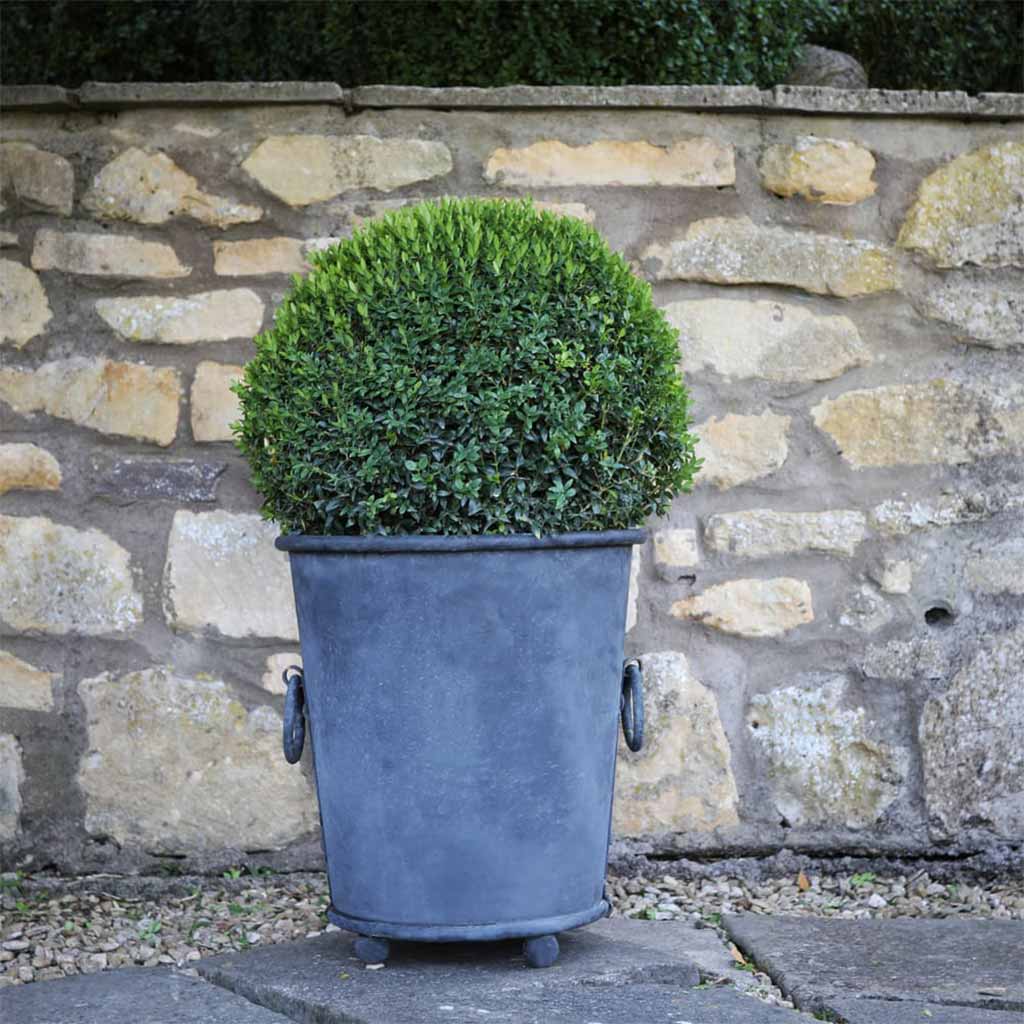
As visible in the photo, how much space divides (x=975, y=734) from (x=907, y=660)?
0.22 metres

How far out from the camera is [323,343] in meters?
2.26

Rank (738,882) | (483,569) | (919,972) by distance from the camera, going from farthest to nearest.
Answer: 1. (738,882)
2. (919,972)
3. (483,569)

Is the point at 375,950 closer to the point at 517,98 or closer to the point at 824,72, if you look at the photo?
the point at 517,98

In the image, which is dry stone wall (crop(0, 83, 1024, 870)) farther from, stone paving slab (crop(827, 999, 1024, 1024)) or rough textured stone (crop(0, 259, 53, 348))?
stone paving slab (crop(827, 999, 1024, 1024))

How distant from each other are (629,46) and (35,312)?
2.06 m

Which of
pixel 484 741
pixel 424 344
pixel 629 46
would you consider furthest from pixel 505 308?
pixel 629 46

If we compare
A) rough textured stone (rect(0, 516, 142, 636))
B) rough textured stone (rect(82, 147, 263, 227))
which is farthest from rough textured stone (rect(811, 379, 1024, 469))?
rough textured stone (rect(0, 516, 142, 636))

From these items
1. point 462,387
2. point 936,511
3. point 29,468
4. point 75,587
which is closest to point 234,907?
point 75,587

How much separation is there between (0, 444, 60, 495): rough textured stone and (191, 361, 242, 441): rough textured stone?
0.32 metres

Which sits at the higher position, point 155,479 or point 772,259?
point 772,259

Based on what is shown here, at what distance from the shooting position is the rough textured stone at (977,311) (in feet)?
9.97

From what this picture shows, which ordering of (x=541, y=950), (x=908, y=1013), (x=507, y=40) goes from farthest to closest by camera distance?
(x=507, y=40), (x=541, y=950), (x=908, y=1013)

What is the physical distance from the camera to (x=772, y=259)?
3.01m

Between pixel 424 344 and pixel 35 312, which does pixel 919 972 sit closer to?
pixel 424 344
